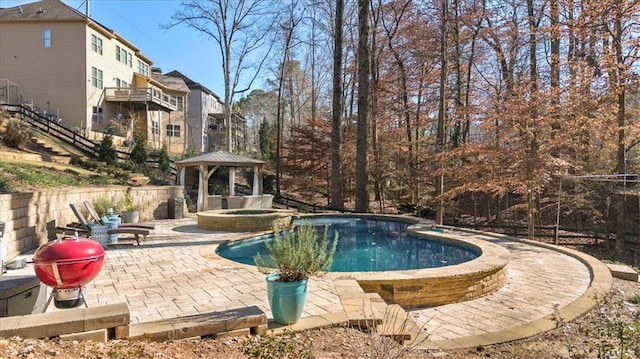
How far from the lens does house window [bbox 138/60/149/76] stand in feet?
A: 95.6

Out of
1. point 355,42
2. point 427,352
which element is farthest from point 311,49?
point 427,352

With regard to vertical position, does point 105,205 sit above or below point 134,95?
below

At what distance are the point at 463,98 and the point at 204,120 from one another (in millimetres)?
24860

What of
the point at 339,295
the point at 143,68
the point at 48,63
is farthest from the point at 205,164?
the point at 143,68

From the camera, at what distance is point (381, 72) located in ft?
70.6

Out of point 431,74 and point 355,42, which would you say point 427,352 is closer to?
point 431,74

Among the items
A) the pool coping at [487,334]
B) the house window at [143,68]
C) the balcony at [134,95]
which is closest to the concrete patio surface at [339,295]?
the pool coping at [487,334]

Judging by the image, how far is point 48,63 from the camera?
21.7 metres

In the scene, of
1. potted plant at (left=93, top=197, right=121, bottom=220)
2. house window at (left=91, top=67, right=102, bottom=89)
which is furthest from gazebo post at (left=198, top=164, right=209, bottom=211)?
house window at (left=91, top=67, right=102, bottom=89)

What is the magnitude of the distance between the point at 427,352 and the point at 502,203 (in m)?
15.9

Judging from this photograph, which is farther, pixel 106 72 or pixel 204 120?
pixel 204 120

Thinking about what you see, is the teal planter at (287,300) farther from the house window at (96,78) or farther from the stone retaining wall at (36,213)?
the house window at (96,78)

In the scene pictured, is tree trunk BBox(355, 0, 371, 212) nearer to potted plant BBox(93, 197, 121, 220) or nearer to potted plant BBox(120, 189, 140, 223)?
potted plant BBox(120, 189, 140, 223)

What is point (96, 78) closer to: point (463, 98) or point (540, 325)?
point (463, 98)
